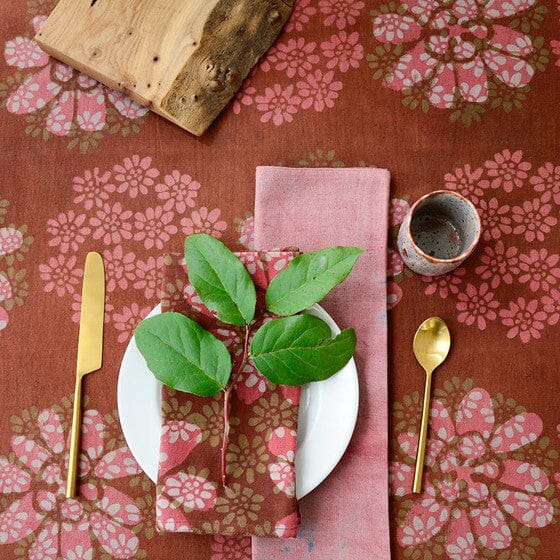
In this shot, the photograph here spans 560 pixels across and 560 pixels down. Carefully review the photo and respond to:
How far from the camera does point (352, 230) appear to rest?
0.79 meters

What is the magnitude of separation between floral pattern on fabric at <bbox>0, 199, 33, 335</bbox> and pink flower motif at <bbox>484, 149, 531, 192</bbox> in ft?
2.01

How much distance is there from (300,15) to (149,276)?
0.41m

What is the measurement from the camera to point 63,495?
753 mm

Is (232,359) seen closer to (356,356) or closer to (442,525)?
(356,356)

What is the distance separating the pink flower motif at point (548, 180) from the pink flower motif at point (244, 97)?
39cm

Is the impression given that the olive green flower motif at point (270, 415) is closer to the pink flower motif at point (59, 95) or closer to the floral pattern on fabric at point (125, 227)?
the floral pattern on fabric at point (125, 227)

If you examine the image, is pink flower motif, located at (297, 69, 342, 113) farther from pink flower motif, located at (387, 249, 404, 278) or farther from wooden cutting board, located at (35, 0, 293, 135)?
pink flower motif, located at (387, 249, 404, 278)

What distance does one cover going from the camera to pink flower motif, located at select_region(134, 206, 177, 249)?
0.80 m

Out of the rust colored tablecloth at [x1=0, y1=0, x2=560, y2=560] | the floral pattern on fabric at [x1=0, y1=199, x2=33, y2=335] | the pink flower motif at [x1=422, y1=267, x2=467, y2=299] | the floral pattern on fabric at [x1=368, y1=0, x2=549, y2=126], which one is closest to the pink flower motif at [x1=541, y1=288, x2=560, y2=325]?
the rust colored tablecloth at [x1=0, y1=0, x2=560, y2=560]

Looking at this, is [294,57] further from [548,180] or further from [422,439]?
[422,439]

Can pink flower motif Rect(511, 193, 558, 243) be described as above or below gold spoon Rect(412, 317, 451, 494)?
above

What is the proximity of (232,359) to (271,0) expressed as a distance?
0.47 metres

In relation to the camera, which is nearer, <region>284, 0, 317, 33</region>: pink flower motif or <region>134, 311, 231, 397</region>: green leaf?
<region>134, 311, 231, 397</region>: green leaf

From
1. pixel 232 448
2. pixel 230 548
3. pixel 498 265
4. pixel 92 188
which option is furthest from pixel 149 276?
pixel 498 265
